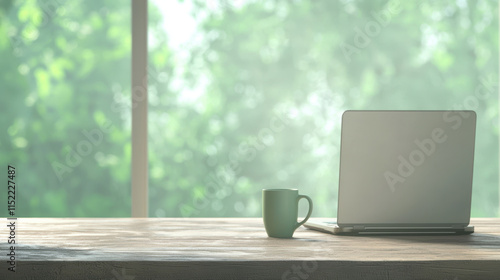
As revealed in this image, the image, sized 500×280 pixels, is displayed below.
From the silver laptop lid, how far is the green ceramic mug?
0.10m

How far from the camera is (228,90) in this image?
11.9ft

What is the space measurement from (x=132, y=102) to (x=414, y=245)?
2.04m

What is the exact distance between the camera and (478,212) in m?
3.66

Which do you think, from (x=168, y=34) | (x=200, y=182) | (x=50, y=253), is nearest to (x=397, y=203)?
(x=50, y=253)

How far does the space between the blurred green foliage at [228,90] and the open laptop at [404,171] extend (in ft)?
7.02

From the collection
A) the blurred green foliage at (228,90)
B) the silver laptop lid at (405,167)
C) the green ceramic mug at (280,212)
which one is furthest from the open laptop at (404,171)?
the blurred green foliage at (228,90)

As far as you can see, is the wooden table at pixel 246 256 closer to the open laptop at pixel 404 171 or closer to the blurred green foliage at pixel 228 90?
the open laptop at pixel 404 171

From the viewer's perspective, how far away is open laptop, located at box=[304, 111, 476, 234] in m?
1.30

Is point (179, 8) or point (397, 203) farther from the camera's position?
point (179, 8)

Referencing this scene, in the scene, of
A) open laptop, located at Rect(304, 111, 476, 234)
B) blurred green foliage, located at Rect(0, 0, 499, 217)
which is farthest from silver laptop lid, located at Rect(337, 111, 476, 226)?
blurred green foliage, located at Rect(0, 0, 499, 217)

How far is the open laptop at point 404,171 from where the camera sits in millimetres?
1303

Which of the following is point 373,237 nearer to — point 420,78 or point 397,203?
point 397,203

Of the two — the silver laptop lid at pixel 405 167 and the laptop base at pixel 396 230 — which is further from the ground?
the silver laptop lid at pixel 405 167

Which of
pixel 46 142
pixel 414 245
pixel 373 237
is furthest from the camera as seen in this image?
pixel 46 142
